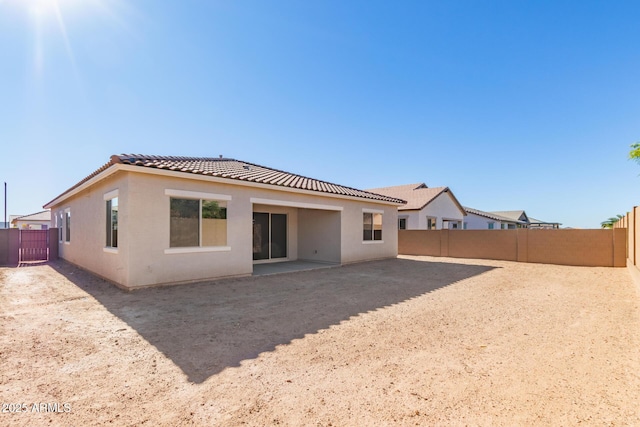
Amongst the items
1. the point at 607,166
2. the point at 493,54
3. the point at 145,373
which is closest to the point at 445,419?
the point at 145,373

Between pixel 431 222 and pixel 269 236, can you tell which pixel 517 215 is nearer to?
pixel 431 222

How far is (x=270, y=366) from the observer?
3.78 meters

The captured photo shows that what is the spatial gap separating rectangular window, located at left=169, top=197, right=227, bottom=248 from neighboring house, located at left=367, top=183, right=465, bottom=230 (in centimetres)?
1779

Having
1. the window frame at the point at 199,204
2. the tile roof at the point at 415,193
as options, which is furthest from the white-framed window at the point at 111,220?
the tile roof at the point at 415,193

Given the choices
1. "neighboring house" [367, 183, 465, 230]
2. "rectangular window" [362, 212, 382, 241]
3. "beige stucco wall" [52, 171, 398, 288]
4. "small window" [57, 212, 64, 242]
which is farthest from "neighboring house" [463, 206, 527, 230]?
"small window" [57, 212, 64, 242]

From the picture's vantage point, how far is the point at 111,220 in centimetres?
927

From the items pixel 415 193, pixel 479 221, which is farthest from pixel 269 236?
pixel 479 221

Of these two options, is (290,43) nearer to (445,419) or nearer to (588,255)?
(445,419)

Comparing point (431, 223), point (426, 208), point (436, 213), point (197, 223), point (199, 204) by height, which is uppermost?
point (426, 208)

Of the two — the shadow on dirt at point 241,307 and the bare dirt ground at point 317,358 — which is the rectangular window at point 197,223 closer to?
the shadow on dirt at point 241,307

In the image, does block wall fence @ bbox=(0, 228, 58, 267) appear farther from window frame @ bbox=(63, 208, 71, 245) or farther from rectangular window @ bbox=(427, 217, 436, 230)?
rectangular window @ bbox=(427, 217, 436, 230)

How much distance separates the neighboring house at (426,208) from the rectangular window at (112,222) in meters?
20.0

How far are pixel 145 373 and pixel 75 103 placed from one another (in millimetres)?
11706

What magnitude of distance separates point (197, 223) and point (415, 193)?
2231cm
